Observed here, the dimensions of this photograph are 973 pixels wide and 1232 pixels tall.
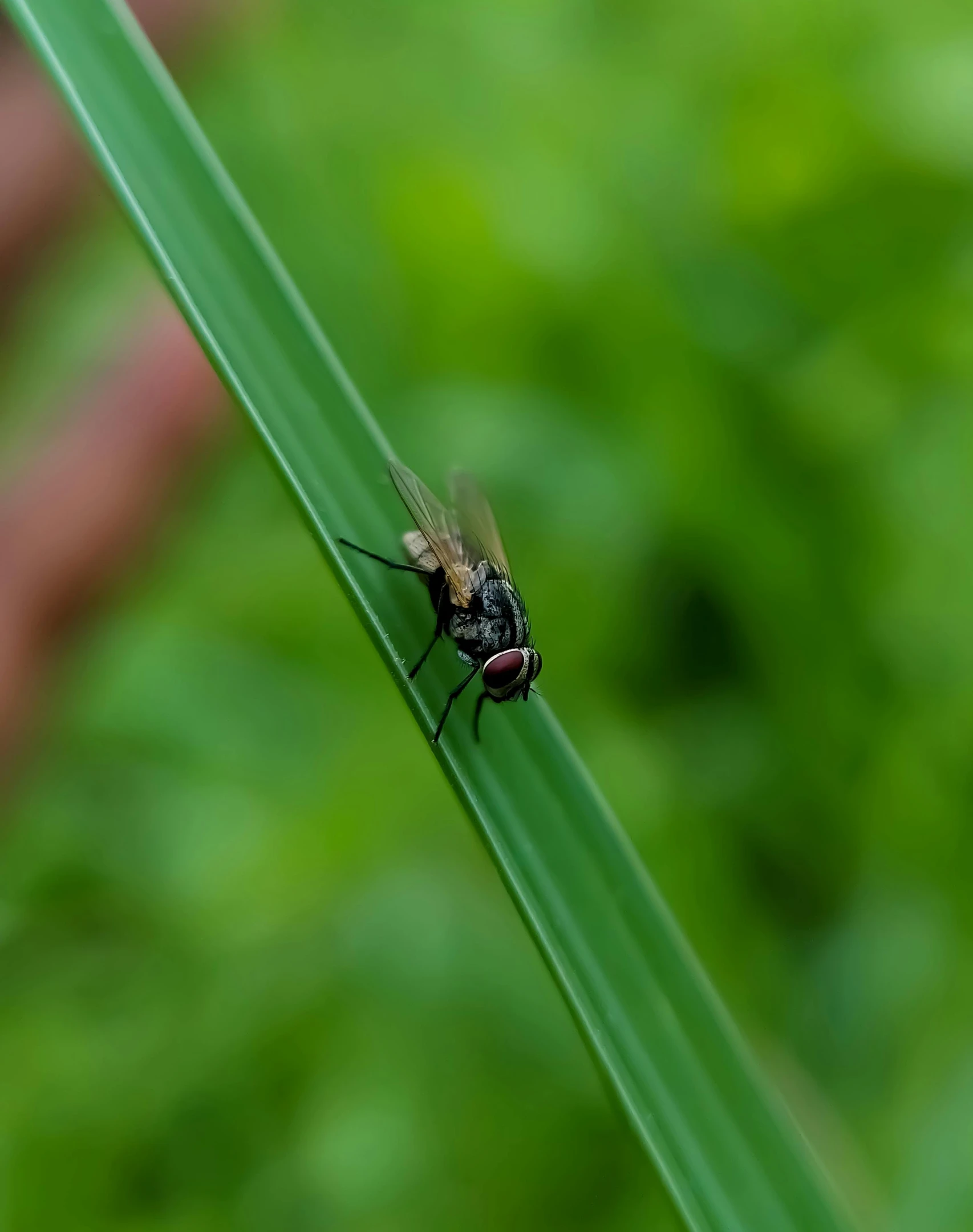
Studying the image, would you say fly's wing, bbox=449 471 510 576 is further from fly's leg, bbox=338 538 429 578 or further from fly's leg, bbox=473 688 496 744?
fly's leg, bbox=473 688 496 744

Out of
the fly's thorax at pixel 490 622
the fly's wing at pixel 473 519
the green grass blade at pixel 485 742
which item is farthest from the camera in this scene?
the fly's wing at pixel 473 519

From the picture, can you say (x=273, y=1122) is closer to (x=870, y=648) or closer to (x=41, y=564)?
(x=41, y=564)

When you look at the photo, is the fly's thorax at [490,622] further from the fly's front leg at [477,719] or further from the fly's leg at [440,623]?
the fly's front leg at [477,719]

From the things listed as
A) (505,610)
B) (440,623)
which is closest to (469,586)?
(505,610)

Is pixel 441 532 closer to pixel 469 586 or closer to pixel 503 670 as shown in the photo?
pixel 469 586

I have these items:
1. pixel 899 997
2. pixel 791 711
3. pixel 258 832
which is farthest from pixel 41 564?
pixel 899 997

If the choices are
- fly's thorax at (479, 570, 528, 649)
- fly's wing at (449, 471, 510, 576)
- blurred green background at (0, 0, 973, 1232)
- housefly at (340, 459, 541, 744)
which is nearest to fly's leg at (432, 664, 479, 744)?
housefly at (340, 459, 541, 744)

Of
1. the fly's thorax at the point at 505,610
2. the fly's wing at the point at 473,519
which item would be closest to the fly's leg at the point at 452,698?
the fly's thorax at the point at 505,610

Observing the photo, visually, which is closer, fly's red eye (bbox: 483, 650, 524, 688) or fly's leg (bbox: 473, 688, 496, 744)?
fly's leg (bbox: 473, 688, 496, 744)
